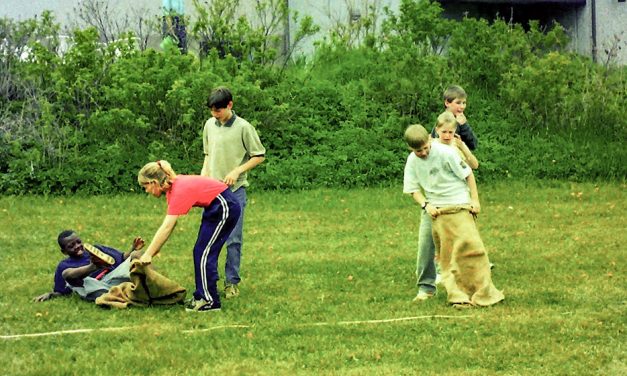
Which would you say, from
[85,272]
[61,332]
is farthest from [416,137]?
[61,332]

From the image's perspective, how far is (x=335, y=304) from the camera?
8531 millimetres

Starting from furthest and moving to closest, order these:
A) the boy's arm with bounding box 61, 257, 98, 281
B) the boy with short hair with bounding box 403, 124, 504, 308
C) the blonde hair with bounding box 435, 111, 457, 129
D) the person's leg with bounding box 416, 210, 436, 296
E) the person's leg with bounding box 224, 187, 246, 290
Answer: the person's leg with bounding box 224, 187, 246, 290, the boy's arm with bounding box 61, 257, 98, 281, the person's leg with bounding box 416, 210, 436, 296, the blonde hair with bounding box 435, 111, 457, 129, the boy with short hair with bounding box 403, 124, 504, 308

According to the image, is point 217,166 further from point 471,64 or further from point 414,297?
point 471,64

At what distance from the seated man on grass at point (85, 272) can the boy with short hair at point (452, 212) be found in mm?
2218

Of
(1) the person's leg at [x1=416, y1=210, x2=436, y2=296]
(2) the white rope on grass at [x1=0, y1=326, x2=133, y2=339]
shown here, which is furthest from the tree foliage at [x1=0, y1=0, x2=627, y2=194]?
(2) the white rope on grass at [x1=0, y1=326, x2=133, y2=339]

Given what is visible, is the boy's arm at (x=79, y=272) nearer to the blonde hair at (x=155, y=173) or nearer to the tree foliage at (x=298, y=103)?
the blonde hair at (x=155, y=173)

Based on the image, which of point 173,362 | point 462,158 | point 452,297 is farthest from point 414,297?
point 173,362

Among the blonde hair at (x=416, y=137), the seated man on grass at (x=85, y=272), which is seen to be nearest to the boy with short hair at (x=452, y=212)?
the blonde hair at (x=416, y=137)

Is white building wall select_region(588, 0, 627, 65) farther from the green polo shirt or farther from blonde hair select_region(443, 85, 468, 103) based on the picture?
the green polo shirt

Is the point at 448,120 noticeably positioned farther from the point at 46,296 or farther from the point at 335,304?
the point at 46,296

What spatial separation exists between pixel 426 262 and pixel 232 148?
172 centimetres

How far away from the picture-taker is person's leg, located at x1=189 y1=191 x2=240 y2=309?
8242 mm

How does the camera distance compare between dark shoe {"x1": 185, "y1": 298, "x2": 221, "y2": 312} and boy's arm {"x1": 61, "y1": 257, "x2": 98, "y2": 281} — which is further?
boy's arm {"x1": 61, "y1": 257, "x2": 98, "y2": 281}

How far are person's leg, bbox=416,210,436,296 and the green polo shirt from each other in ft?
4.50
